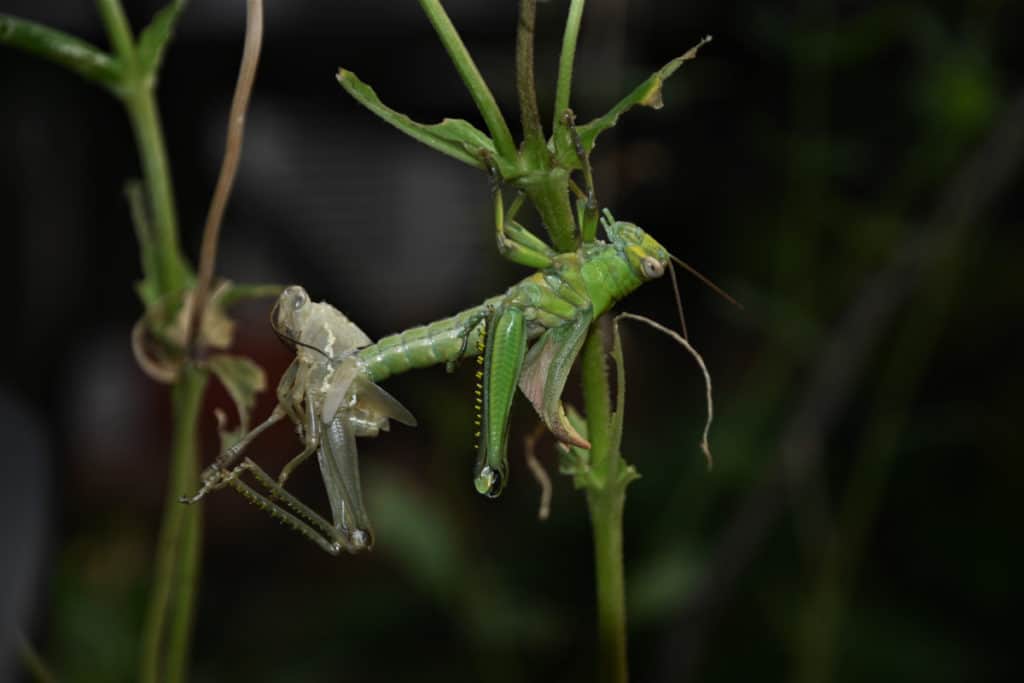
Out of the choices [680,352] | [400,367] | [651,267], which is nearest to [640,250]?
[651,267]

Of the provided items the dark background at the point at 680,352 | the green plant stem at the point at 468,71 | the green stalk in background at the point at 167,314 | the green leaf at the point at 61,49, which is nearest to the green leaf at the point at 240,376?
the green stalk in background at the point at 167,314

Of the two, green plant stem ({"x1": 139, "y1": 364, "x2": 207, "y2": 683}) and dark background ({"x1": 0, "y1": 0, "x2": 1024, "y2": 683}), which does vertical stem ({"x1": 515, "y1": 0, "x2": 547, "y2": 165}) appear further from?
dark background ({"x1": 0, "y1": 0, "x2": 1024, "y2": 683})

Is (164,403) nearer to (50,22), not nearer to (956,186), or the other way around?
(50,22)

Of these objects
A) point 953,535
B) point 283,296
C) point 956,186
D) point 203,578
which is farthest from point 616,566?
point 203,578

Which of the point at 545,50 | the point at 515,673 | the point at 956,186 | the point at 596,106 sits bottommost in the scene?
the point at 515,673

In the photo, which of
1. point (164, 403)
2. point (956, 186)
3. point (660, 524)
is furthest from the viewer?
point (164, 403)

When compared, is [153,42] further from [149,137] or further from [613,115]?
[613,115]

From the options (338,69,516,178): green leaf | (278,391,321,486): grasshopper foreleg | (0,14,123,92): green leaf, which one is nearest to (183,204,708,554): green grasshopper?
(278,391,321,486): grasshopper foreleg
